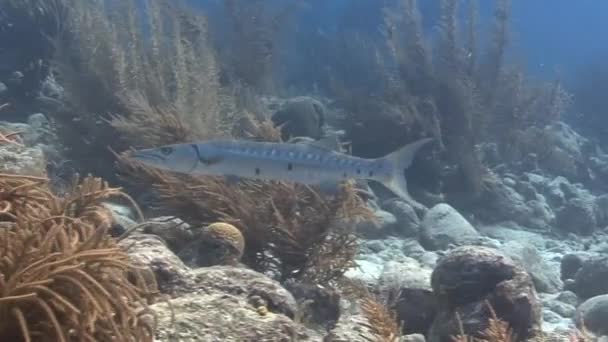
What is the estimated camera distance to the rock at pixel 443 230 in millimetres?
10047

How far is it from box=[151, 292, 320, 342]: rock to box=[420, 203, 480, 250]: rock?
675cm

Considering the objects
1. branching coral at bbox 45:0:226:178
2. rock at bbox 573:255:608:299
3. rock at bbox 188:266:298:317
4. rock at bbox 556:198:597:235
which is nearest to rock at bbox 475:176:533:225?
rock at bbox 556:198:597:235

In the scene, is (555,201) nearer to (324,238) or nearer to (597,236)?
(597,236)

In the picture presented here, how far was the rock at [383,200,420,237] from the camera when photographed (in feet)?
35.0

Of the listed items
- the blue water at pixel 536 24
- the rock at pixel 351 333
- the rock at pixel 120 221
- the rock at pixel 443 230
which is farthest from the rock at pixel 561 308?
the blue water at pixel 536 24

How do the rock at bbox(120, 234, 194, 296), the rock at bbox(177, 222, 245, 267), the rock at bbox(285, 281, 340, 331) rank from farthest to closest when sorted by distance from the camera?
1. the rock at bbox(177, 222, 245, 267)
2. the rock at bbox(285, 281, 340, 331)
3. the rock at bbox(120, 234, 194, 296)

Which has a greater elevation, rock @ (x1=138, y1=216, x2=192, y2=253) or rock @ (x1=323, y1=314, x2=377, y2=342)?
rock @ (x1=138, y1=216, x2=192, y2=253)

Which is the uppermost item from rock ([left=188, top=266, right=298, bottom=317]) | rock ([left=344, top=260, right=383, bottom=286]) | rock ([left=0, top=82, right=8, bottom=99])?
rock ([left=0, top=82, right=8, bottom=99])

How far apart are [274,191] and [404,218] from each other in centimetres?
465

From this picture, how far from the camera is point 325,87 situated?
22.5 m

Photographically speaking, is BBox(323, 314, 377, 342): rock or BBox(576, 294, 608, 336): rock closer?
BBox(323, 314, 377, 342): rock

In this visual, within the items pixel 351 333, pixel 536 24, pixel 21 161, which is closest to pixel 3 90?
pixel 21 161

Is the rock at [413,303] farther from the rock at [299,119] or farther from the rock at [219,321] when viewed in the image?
the rock at [299,119]

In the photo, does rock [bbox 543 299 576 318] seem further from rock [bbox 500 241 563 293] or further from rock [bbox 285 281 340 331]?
rock [bbox 285 281 340 331]
